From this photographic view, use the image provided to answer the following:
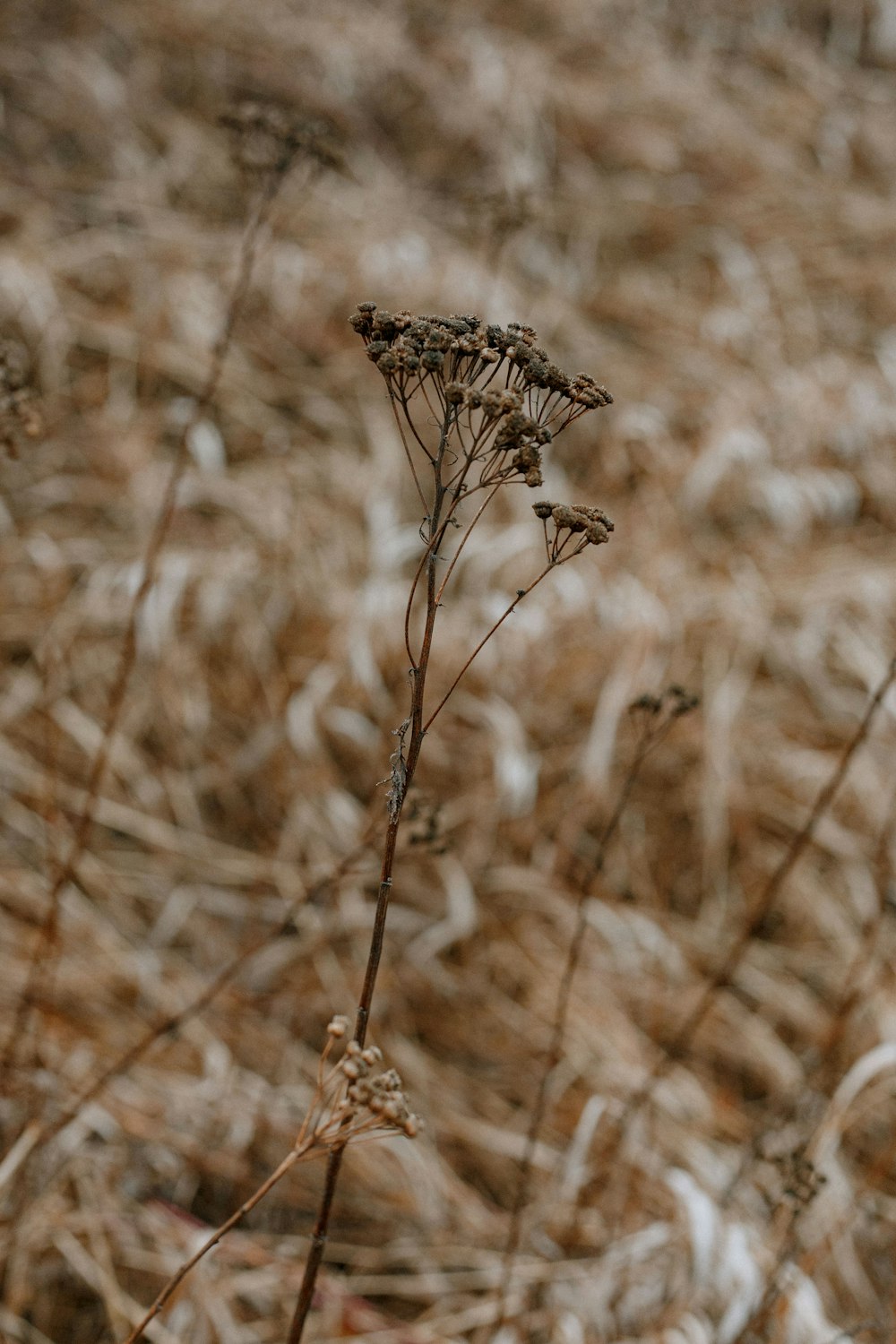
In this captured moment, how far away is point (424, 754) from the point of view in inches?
128

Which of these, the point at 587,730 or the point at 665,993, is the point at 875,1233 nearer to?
the point at 665,993

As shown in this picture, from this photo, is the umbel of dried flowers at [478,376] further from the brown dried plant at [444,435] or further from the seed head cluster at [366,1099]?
the seed head cluster at [366,1099]

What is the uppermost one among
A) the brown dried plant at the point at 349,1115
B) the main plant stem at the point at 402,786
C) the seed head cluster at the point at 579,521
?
the seed head cluster at the point at 579,521

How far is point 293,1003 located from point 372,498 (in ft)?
7.09

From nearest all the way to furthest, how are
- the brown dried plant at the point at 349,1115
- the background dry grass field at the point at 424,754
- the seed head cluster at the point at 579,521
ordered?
1. the brown dried plant at the point at 349,1115
2. the seed head cluster at the point at 579,521
3. the background dry grass field at the point at 424,754

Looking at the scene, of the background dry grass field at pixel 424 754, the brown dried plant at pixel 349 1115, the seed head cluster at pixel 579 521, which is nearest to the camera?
the brown dried plant at pixel 349 1115

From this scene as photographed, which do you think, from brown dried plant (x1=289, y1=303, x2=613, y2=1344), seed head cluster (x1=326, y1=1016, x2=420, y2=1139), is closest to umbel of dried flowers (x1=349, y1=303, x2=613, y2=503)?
brown dried plant (x1=289, y1=303, x2=613, y2=1344)

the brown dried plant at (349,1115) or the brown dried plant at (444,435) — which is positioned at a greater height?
the brown dried plant at (444,435)

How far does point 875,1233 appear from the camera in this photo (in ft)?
7.47

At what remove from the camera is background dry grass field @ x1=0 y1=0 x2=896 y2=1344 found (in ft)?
6.78

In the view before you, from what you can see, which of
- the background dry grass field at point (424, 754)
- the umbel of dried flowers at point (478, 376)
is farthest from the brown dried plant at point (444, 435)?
the background dry grass field at point (424, 754)

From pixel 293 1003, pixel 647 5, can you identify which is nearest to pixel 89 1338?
pixel 293 1003

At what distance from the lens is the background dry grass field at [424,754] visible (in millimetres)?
2066

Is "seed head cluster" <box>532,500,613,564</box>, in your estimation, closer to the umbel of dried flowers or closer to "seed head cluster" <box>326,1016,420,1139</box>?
the umbel of dried flowers
